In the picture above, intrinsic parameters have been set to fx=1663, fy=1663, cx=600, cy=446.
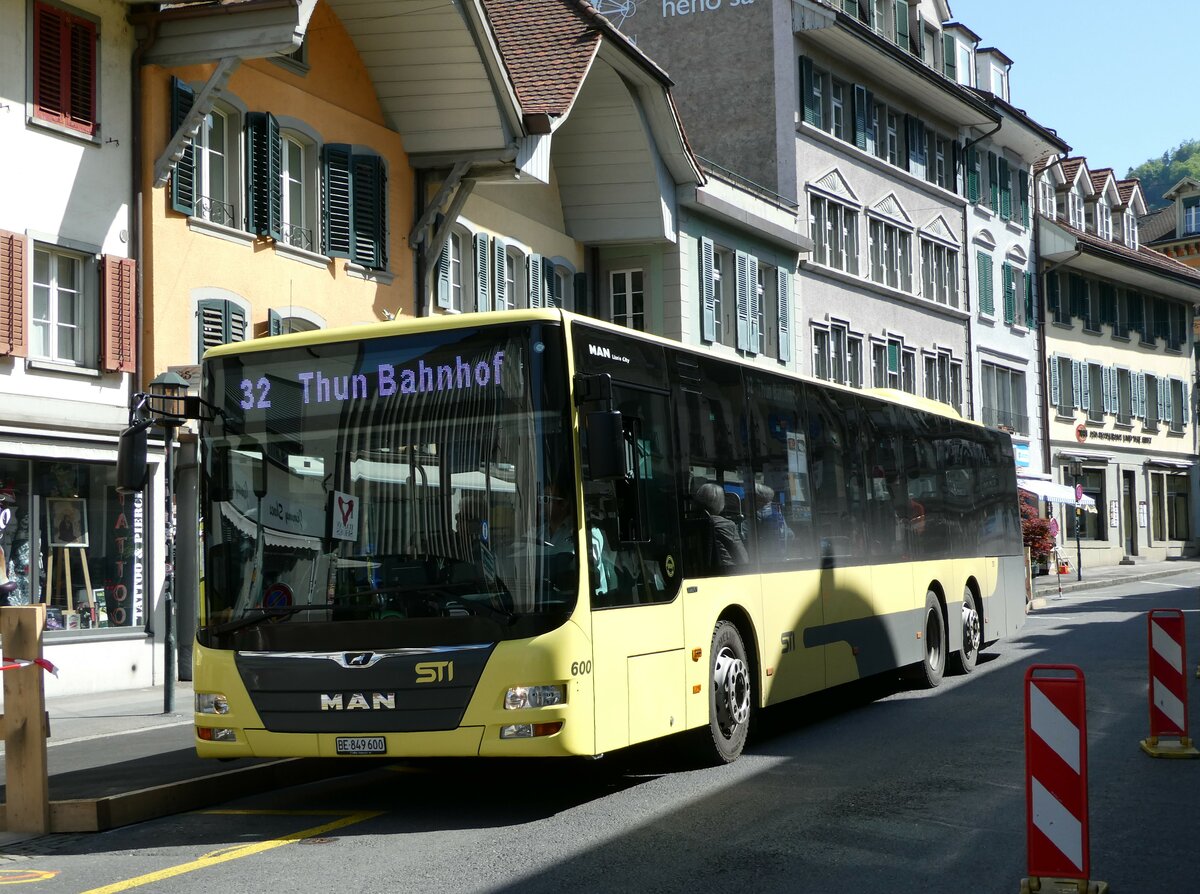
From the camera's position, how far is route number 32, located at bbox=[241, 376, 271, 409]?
31.7ft

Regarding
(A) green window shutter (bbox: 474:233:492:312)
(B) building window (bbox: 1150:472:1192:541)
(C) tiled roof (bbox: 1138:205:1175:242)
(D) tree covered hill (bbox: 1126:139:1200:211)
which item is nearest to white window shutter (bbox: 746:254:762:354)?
(A) green window shutter (bbox: 474:233:492:312)

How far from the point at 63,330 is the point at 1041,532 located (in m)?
25.8

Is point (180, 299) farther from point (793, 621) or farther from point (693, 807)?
Answer: point (693, 807)

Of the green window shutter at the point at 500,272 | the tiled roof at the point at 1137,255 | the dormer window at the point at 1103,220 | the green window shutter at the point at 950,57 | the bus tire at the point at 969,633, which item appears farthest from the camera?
the dormer window at the point at 1103,220

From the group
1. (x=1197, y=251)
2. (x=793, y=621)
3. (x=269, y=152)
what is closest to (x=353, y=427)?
(x=793, y=621)

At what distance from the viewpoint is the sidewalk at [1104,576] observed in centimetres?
4065

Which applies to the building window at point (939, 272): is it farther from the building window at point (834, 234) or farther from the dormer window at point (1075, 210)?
the dormer window at point (1075, 210)

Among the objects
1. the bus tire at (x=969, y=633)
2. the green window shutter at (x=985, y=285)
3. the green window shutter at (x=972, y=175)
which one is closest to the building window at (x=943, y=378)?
the green window shutter at (x=985, y=285)

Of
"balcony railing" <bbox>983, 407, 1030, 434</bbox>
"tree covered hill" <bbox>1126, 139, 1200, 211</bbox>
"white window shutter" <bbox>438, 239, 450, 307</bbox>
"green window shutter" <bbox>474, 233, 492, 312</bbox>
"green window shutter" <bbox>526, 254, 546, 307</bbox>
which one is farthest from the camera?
"tree covered hill" <bbox>1126, 139, 1200, 211</bbox>

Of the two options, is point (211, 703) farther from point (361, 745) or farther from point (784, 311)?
point (784, 311)

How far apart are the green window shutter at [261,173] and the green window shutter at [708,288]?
12.5 metres

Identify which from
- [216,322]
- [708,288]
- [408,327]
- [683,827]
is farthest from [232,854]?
[708,288]

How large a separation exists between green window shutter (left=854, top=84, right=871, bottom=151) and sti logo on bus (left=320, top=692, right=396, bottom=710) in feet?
116

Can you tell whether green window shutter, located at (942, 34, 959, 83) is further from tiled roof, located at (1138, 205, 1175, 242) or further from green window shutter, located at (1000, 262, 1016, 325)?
tiled roof, located at (1138, 205, 1175, 242)
